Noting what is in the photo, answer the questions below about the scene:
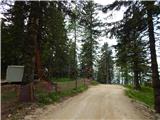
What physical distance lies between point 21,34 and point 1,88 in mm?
5203

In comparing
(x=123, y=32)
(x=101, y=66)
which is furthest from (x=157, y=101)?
(x=101, y=66)

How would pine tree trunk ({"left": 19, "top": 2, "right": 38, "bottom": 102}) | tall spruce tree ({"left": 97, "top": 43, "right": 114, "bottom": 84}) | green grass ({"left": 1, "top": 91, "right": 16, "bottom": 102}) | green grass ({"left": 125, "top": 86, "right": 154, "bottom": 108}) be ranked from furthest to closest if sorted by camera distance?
1. tall spruce tree ({"left": 97, "top": 43, "right": 114, "bottom": 84})
2. green grass ({"left": 125, "top": 86, "right": 154, "bottom": 108})
3. green grass ({"left": 1, "top": 91, "right": 16, "bottom": 102})
4. pine tree trunk ({"left": 19, "top": 2, "right": 38, "bottom": 102})

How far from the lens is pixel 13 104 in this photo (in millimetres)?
18172

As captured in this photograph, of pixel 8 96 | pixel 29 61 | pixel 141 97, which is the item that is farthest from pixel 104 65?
pixel 29 61

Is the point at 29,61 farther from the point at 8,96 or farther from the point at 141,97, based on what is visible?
the point at 141,97

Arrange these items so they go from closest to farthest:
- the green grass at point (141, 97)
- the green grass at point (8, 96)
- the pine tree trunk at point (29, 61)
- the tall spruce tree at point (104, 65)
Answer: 1. the pine tree trunk at point (29, 61)
2. the green grass at point (8, 96)
3. the green grass at point (141, 97)
4. the tall spruce tree at point (104, 65)

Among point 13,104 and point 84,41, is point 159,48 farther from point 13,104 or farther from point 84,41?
point 84,41

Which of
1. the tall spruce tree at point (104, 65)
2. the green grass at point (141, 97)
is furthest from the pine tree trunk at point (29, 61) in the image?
the tall spruce tree at point (104, 65)

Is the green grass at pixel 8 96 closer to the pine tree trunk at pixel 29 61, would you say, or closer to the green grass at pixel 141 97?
the pine tree trunk at pixel 29 61

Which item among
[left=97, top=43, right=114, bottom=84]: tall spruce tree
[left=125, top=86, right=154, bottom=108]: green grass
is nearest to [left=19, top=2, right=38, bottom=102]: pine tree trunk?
[left=125, top=86, right=154, bottom=108]: green grass

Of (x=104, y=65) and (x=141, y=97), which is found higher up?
(x=104, y=65)

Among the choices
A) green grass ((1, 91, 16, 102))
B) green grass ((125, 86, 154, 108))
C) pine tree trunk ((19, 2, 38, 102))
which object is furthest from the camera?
green grass ((125, 86, 154, 108))

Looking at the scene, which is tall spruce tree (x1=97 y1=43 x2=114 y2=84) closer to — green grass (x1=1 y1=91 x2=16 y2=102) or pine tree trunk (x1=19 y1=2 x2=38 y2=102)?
green grass (x1=1 y1=91 x2=16 y2=102)

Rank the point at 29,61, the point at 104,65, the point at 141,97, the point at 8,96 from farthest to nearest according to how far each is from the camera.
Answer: the point at 104,65
the point at 141,97
the point at 8,96
the point at 29,61
